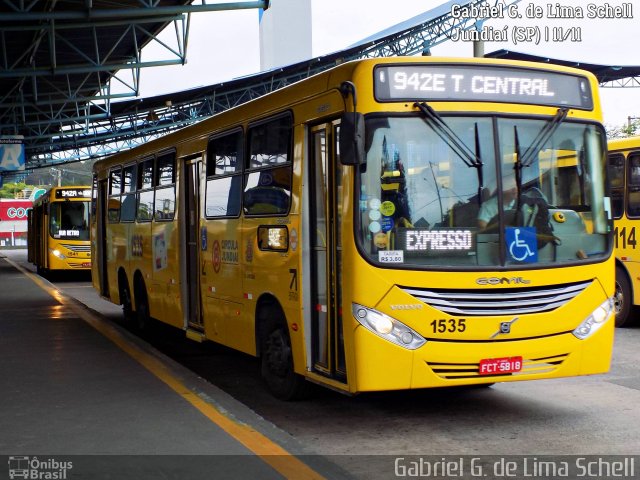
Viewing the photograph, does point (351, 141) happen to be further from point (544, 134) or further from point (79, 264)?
point (79, 264)

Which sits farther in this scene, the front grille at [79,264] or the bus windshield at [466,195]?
the front grille at [79,264]

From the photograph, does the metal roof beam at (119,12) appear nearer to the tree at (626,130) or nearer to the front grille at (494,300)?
the front grille at (494,300)

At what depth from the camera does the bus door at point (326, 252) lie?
725 cm

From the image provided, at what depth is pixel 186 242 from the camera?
1138 centimetres

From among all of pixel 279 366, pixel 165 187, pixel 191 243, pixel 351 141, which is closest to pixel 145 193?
pixel 165 187

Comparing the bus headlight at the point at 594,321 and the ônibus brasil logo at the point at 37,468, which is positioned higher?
the bus headlight at the point at 594,321

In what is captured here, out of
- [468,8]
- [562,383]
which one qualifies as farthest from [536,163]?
[468,8]

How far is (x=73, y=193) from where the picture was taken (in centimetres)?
2866

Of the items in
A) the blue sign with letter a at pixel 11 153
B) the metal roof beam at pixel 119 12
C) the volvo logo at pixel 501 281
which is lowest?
the volvo logo at pixel 501 281

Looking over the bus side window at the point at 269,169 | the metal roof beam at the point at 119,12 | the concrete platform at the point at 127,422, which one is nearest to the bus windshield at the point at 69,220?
the metal roof beam at the point at 119,12

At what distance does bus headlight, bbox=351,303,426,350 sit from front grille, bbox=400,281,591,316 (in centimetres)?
26

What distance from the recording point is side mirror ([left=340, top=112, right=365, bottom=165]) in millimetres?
6695

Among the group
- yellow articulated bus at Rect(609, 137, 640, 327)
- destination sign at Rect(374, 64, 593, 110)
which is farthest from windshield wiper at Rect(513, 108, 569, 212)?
yellow articulated bus at Rect(609, 137, 640, 327)

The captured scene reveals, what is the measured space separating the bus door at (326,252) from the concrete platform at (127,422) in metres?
→ 0.81
